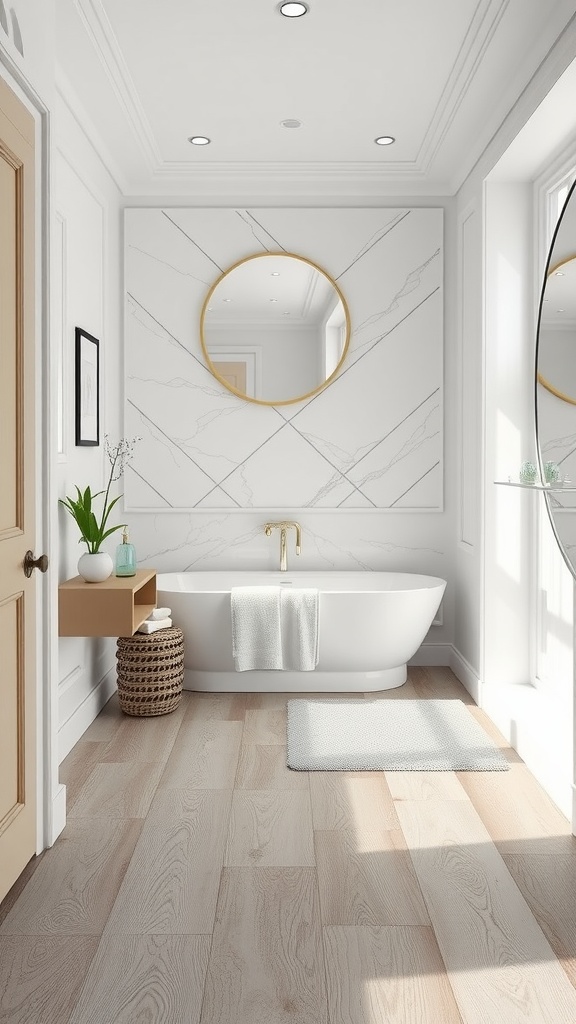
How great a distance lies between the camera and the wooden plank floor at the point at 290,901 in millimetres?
1828

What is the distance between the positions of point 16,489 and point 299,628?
214 centimetres

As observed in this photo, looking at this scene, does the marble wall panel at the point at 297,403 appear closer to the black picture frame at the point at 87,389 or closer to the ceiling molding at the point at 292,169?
the ceiling molding at the point at 292,169

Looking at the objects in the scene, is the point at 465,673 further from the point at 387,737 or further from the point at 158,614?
the point at 158,614

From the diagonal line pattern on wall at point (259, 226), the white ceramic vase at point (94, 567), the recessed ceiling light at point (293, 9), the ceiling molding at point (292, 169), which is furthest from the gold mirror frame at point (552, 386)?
the diagonal line pattern on wall at point (259, 226)

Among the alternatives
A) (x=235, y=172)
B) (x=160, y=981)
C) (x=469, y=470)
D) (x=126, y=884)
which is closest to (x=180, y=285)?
(x=235, y=172)

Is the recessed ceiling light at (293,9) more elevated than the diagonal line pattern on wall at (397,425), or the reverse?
the recessed ceiling light at (293,9)

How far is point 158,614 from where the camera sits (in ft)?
13.4

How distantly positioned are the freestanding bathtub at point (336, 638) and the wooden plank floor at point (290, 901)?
927 mm

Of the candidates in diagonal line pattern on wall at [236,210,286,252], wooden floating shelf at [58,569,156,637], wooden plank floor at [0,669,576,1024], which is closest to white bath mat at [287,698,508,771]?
wooden plank floor at [0,669,576,1024]

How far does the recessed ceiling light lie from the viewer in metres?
2.90

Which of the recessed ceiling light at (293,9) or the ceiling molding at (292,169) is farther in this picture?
the ceiling molding at (292,169)

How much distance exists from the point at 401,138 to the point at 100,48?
1.56m

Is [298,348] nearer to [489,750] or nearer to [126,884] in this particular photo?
[489,750]

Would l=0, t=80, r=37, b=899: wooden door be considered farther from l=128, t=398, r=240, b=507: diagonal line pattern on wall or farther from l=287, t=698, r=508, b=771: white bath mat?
l=128, t=398, r=240, b=507: diagonal line pattern on wall
